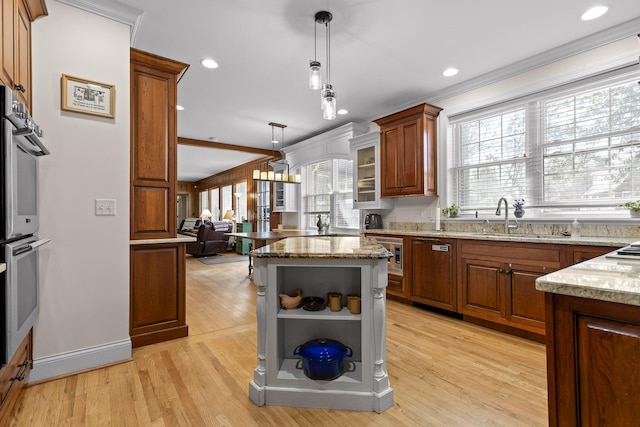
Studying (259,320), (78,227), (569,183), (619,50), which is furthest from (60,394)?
(619,50)

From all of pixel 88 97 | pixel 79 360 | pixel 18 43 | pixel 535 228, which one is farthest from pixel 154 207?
pixel 535 228

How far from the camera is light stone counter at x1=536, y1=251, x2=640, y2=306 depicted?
2.69ft

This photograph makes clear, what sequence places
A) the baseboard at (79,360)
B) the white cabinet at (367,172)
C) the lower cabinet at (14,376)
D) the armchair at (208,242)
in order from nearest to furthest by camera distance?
the lower cabinet at (14,376)
the baseboard at (79,360)
the white cabinet at (367,172)
the armchair at (208,242)

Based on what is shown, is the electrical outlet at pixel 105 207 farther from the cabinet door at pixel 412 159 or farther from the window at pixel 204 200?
the window at pixel 204 200

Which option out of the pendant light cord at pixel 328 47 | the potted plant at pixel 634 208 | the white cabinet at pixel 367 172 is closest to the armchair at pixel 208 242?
the white cabinet at pixel 367 172

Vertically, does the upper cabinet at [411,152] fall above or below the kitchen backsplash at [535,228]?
above

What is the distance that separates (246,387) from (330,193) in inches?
161

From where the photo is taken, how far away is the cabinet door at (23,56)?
1792mm

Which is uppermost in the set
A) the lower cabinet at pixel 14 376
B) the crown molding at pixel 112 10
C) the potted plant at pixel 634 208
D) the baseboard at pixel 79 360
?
the crown molding at pixel 112 10

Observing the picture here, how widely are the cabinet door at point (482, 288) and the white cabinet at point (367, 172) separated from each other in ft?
5.40

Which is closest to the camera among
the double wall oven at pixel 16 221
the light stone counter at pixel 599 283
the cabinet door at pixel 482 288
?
the light stone counter at pixel 599 283

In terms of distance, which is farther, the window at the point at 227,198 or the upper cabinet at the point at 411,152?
the window at the point at 227,198

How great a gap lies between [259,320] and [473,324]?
7.79ft

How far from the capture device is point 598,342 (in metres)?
0.89
